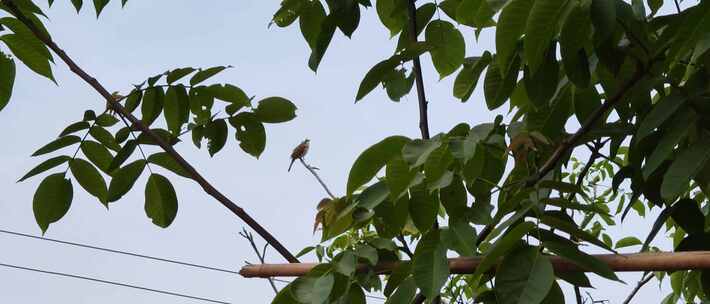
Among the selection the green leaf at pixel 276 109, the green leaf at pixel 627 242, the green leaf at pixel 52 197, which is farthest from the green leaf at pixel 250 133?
the green leaf at pixel 627 242

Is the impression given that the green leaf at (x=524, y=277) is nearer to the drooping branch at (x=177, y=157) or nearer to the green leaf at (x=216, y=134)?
the drooping branch at (x=177, y=157)

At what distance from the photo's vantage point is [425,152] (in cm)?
68

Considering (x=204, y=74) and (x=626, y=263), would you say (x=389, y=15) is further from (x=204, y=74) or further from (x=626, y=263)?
(x=626, y=263)

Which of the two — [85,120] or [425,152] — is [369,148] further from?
[85,120]

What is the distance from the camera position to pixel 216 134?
1015 millimetres

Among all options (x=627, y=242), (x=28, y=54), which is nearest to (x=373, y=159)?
(x=28, y=54)

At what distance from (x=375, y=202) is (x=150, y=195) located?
0.33 metres

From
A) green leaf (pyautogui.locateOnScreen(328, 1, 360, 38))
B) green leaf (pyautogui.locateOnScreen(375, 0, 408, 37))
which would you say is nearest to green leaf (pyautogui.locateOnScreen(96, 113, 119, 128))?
green leaf (pyautogui.locateOnScreen(328, 1, 360, 38))

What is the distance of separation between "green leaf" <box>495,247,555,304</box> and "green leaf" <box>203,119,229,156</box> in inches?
19.2

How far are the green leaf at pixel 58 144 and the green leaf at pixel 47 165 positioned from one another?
2cm

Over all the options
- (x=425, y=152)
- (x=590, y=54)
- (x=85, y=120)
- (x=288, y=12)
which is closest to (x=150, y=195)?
(x=85, y=120)

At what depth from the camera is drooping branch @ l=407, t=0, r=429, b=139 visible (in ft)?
2.93

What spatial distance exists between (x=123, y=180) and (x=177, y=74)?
152mm

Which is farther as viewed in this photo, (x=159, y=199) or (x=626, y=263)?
(x=159, y=199)
